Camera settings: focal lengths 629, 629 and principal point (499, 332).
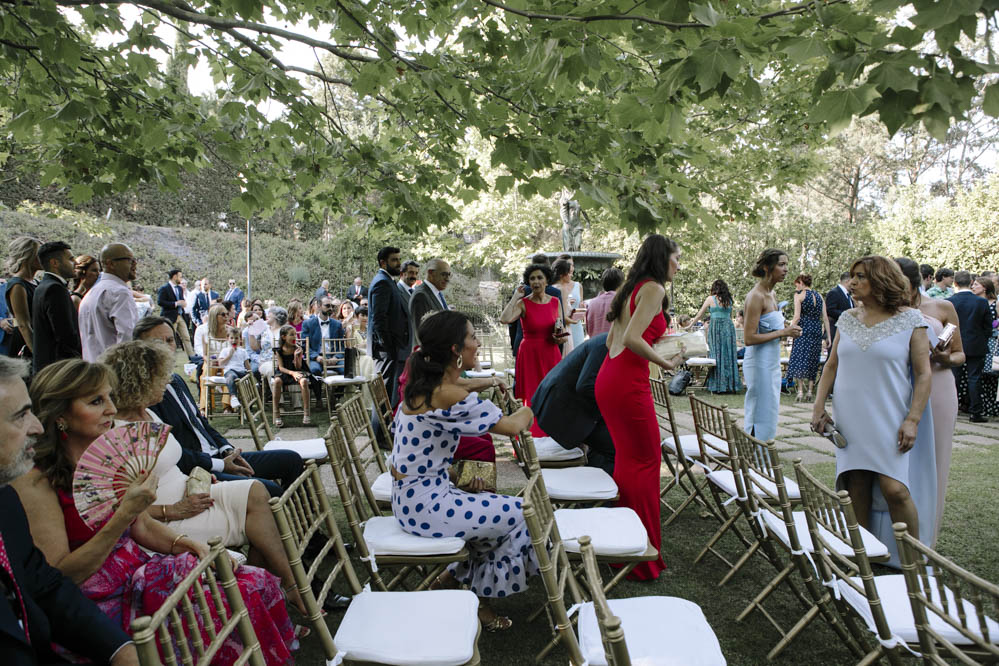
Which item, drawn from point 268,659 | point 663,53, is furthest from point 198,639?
point 663,53

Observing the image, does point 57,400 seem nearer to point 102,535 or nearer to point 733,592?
point 102,535

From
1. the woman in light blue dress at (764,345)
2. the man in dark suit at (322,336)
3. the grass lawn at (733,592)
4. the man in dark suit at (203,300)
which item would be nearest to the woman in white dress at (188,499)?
the grass lawn at (733,592)

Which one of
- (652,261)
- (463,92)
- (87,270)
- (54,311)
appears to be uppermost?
(463,92)

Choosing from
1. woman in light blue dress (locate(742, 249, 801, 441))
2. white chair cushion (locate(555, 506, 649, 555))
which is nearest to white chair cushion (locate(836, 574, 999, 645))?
white chair cushion (locate(555, 506, 649, 555))

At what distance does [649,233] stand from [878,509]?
6.78 ft

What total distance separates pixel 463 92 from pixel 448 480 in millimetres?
2551

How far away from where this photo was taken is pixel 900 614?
215 centimetres

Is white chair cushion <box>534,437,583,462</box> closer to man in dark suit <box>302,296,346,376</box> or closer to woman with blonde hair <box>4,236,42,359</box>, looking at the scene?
woman with blonde hair <box>4,236,42,359</box>

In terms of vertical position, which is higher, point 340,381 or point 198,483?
point 198,483

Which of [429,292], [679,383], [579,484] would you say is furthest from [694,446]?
[429,292]

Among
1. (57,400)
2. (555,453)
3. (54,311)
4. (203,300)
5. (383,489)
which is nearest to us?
(57,400)

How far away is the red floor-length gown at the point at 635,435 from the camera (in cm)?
357

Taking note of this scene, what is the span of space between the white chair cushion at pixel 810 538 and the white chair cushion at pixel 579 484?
2.57 feet

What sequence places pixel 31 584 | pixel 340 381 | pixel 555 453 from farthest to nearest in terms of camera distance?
pixel 340 381 < pixel 555 453 < pixel 31 584
